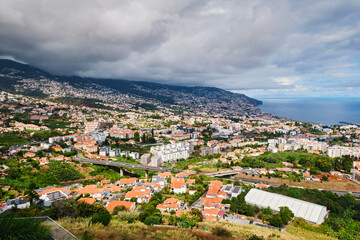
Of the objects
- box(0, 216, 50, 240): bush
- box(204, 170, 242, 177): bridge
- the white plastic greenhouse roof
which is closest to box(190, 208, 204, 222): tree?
the white plastic greenhouse roof

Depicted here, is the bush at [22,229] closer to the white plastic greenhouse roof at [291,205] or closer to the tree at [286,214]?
the tree at [286,214]

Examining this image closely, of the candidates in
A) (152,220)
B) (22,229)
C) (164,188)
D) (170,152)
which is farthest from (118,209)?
(170,152)

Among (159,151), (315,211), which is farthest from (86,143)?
(315,211)

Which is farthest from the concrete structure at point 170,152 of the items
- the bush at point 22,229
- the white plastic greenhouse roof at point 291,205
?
the bush at point 22,229

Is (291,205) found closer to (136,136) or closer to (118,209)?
(118,209)

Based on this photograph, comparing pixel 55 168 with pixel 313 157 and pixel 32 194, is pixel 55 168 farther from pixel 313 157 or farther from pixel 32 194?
pixel 313 157

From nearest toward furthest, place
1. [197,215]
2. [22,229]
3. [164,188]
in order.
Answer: [22,229], [197,215], [164,188]
